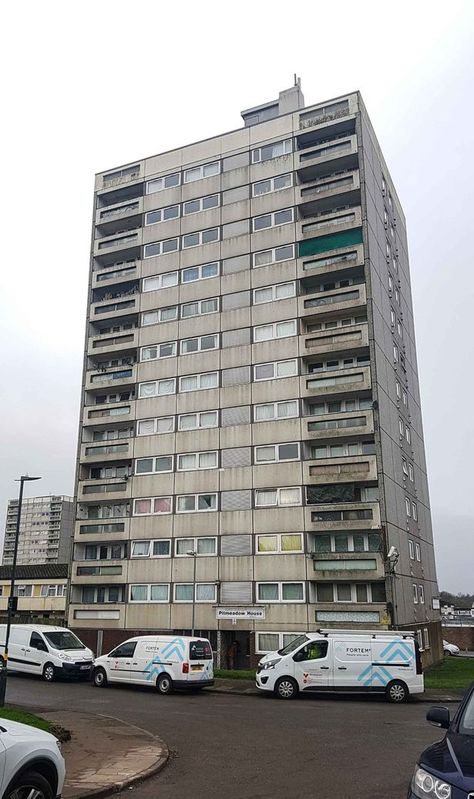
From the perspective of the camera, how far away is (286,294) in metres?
39.0

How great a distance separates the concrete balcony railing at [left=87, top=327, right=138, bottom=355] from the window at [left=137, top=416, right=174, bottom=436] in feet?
17.6

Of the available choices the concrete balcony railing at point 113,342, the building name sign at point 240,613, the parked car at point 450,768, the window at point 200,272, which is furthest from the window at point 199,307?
the parked car at point 450,768

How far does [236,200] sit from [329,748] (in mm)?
36452

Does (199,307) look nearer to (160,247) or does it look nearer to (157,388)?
(157,388)

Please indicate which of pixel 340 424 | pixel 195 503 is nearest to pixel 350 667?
pixel 340 424

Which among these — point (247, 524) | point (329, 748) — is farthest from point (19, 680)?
point (329, 748)

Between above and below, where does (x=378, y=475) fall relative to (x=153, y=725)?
above

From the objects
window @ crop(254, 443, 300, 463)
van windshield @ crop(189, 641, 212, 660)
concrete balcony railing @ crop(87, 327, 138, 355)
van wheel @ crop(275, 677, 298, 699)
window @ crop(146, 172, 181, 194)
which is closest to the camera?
van wheel @ crop(275, 677, 298, 699)

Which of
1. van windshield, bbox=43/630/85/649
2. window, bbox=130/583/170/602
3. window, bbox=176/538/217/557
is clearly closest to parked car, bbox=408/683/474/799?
van windshield, bbox=43/630/85/649

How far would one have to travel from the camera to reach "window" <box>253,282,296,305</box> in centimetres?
3891

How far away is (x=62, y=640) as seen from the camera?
26.4m

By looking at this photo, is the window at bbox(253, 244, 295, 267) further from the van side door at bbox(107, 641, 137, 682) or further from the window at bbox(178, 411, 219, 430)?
the van side door at bbox(107, 641, 137, 682)

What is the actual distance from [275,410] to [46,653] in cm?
1780

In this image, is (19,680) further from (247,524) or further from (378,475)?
(378,475)
